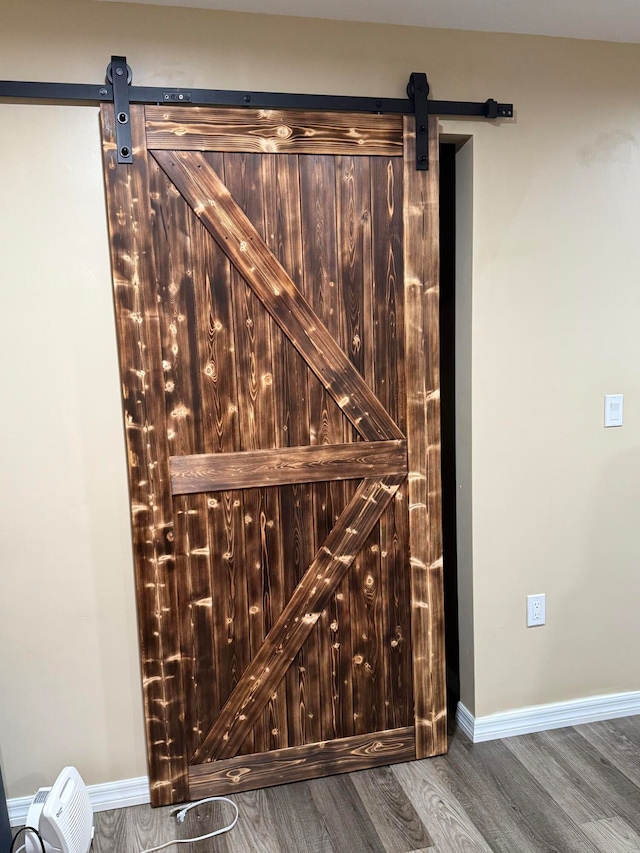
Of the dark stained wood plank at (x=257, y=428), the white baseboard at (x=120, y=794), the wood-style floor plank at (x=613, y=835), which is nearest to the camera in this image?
the wood-style floor plank at (x=613, y=835)

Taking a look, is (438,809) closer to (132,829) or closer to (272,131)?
(132,829)

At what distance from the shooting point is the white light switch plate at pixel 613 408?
251cm

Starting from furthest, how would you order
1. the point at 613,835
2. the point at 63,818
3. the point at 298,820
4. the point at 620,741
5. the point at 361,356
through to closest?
the point at 620,741, the point at 361,356, the point at 298,820, the point at 613,835, the point at 63,818

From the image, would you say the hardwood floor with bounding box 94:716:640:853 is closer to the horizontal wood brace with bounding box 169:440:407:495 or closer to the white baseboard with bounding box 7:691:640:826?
the white baseboard with bounding box 7:691:640:826

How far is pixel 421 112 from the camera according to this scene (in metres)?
2.18

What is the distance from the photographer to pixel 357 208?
7.20 feet

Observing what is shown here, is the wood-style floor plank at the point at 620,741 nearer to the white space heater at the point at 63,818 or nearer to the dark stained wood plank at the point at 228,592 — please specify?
the dark stained wood plank at the point at 228,592

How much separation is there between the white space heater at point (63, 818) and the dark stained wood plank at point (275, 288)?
135cm

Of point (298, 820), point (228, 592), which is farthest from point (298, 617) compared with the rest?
point (298, 820)

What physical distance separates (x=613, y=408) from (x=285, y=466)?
122 centimetres

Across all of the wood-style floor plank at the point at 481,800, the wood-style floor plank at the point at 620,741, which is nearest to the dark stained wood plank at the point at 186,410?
the wood-style floor plank at the point at 481,800

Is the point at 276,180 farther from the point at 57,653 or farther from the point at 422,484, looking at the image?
the point at 57,653

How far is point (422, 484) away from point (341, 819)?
1071mm

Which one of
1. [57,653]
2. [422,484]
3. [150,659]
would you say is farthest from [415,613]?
[57,653]
